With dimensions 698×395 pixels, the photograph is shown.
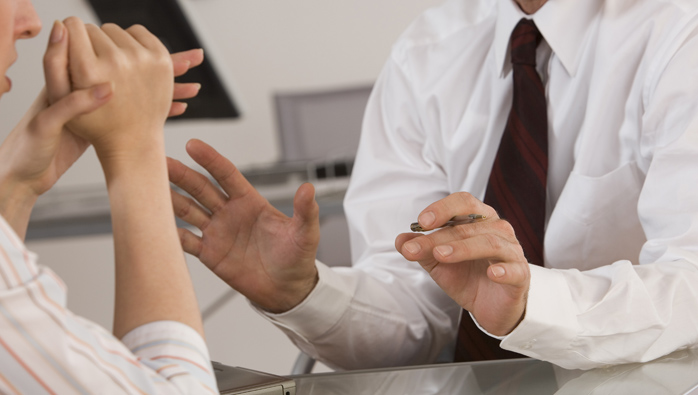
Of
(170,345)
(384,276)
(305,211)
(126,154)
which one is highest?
(126,154)

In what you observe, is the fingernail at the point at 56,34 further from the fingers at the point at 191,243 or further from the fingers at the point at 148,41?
the fingers at the point at 191,243

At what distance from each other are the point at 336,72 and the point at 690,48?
139 inches

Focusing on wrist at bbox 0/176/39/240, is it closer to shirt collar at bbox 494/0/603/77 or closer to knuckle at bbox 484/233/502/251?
knuckle at bbox 484/233/502/251

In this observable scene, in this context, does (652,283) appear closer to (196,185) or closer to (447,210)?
(447,210)

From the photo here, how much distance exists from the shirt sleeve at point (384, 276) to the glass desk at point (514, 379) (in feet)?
0.95

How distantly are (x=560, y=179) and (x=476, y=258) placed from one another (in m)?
0.52

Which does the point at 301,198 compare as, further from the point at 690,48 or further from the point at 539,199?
the point at 690,48

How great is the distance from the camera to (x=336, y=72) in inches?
173

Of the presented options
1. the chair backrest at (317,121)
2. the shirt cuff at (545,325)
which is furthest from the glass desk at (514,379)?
the chair backrest at (317,121)

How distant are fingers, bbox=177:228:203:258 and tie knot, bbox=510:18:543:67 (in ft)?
1.94

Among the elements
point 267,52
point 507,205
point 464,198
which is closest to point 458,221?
point 464,198

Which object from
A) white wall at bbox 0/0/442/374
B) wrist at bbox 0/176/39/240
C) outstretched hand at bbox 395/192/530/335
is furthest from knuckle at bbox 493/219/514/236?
white wall at bbox 0/0/442/374

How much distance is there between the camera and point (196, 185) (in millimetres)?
940

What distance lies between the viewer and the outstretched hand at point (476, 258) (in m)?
0.67
